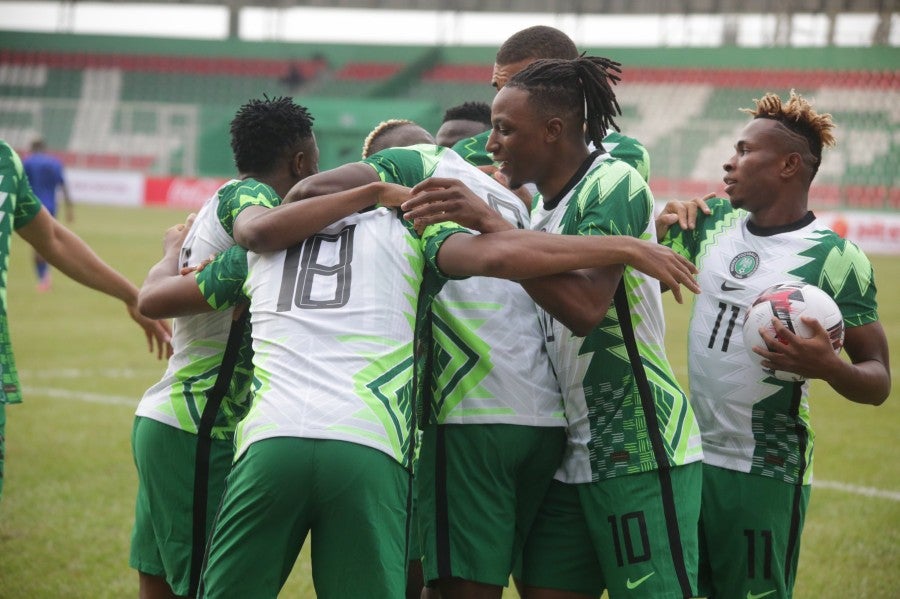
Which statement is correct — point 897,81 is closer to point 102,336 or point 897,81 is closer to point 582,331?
point 102,336

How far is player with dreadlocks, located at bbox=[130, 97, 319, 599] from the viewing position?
3.78 m

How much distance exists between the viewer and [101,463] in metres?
8.00

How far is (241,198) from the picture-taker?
3.64m

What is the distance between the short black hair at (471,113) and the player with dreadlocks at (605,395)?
1.78 meters

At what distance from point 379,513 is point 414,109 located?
38.7 meters

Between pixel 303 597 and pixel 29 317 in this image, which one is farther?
pixel 29 317

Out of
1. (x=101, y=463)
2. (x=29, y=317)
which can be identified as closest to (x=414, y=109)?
(x=29, y=317)

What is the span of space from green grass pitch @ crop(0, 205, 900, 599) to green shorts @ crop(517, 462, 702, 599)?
97.1 inches

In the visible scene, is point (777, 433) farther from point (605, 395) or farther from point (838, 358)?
point (605, 395)

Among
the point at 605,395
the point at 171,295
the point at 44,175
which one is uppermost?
the point at 171,295

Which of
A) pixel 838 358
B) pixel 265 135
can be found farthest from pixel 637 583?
pixel 265 135

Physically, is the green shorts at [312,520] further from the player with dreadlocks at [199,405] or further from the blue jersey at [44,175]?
the blue jersey at [44,175]

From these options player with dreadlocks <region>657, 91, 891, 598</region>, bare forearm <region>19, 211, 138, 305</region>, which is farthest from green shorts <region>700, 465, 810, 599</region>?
bare forearm <region>19, 211, 138, 305</region>

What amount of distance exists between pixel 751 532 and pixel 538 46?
223 centimetres
